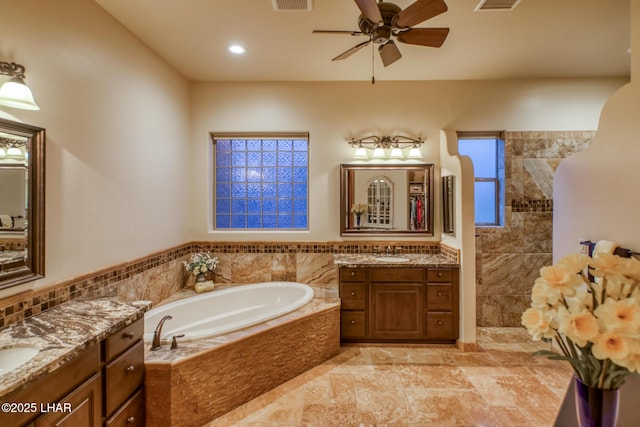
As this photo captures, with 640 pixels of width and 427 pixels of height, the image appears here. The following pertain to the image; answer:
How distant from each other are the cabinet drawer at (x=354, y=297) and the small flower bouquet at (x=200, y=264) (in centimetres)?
158

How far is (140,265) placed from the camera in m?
2.73

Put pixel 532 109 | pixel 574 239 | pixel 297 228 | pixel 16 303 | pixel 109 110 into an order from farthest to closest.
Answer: pixel 297 228, pixel 532 109, pixel 574 239, pixel 109 110, pixel 16 303

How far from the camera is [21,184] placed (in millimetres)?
1677

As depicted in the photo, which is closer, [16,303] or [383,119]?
[16,303]

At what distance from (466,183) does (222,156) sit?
297 centimetres

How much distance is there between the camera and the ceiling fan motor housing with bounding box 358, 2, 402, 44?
1.94 m

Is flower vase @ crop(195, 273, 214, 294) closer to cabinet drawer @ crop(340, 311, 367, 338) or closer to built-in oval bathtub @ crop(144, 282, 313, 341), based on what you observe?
built-in oval bathtub @ crop(144, 282, 313, 341)

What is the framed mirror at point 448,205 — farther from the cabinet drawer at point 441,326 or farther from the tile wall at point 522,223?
the cabinet drawer at point 441,326

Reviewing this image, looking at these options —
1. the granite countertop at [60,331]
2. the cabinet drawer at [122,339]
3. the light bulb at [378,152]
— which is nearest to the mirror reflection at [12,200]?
the granite countertop at [60,331]

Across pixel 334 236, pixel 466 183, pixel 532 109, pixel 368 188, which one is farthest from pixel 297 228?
pixel 532 109

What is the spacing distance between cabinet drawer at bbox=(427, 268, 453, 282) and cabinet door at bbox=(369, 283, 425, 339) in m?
0.14

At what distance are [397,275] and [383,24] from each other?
2.29 metres

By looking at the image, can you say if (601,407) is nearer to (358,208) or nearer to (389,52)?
(389,52)

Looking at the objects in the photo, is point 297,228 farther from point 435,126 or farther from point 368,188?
point 435,126
